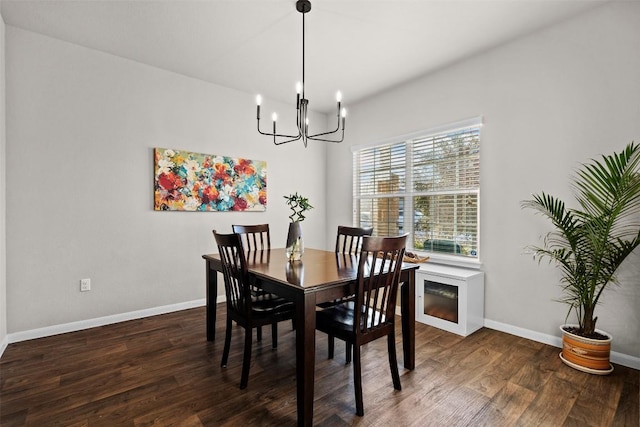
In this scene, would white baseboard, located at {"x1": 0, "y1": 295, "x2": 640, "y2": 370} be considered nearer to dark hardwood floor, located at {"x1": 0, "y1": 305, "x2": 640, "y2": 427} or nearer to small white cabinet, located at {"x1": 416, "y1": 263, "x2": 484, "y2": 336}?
dark hardwood floor, located at {"x1": 0, "y1": 305, "x2": 640, "y2": 427}

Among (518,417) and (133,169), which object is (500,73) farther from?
(133,169)

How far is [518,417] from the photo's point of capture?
5.68 ft

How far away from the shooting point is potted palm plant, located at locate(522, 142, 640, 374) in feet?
7.00

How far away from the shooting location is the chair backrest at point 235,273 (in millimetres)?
2004

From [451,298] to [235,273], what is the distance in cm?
206

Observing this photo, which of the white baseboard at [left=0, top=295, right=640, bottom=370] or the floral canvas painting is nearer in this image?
the white baseboard at [left=0, top=295, right=640, bottom=370]

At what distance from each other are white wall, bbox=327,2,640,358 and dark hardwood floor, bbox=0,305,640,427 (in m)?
0.41

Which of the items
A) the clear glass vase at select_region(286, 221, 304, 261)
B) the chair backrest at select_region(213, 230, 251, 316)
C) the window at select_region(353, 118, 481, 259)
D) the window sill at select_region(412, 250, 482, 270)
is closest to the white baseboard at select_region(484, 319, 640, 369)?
the window sill at select_region(412, 250, 482, 270)

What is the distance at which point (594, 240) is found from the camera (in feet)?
7.15

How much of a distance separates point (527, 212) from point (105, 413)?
3467 mm

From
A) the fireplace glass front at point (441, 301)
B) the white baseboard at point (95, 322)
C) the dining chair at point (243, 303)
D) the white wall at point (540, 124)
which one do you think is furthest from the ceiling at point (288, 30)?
the white baseboard at point (95, 322)

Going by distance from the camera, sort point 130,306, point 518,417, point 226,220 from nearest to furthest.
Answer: point 518,417 → point 130,306 → point 226,220

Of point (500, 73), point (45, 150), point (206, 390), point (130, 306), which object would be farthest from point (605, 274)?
point (45, 150)

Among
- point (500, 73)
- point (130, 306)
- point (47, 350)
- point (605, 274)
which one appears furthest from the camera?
point (130, 306)
